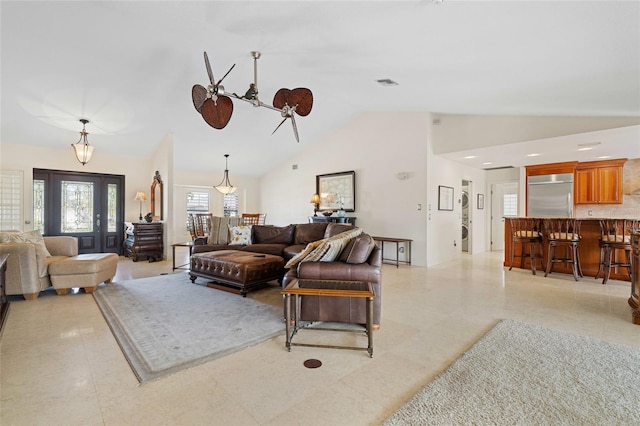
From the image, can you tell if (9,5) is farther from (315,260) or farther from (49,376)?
(315,260)

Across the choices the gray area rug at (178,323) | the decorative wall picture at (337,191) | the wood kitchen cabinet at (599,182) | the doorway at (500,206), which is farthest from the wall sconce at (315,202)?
the wood kitchen cabinet at (599,182)

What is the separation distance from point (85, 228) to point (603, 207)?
11.6m

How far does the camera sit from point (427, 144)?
6.05m

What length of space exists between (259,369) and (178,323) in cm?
128

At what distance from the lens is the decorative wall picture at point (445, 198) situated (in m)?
6.51

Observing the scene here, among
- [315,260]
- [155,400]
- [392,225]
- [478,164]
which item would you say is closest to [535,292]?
[392,225]

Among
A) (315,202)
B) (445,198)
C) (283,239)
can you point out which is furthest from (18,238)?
(445,198)

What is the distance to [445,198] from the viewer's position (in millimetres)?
6711

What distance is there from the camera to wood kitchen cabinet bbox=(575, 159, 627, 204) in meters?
6.32

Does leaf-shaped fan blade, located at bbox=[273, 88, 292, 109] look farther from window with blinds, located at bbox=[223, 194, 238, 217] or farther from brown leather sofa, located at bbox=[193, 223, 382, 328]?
window with blinds, located at bbox=[223, 194, 238, 217]

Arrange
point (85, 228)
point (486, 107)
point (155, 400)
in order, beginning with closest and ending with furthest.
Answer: point (155, 400) < point (486, 107) < point (85, 228)

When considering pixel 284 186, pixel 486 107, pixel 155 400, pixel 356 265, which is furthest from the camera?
pixel 284 186

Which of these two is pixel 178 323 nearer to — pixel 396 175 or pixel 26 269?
pixel 26 269

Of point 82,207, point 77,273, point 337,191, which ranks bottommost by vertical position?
point 77,273
